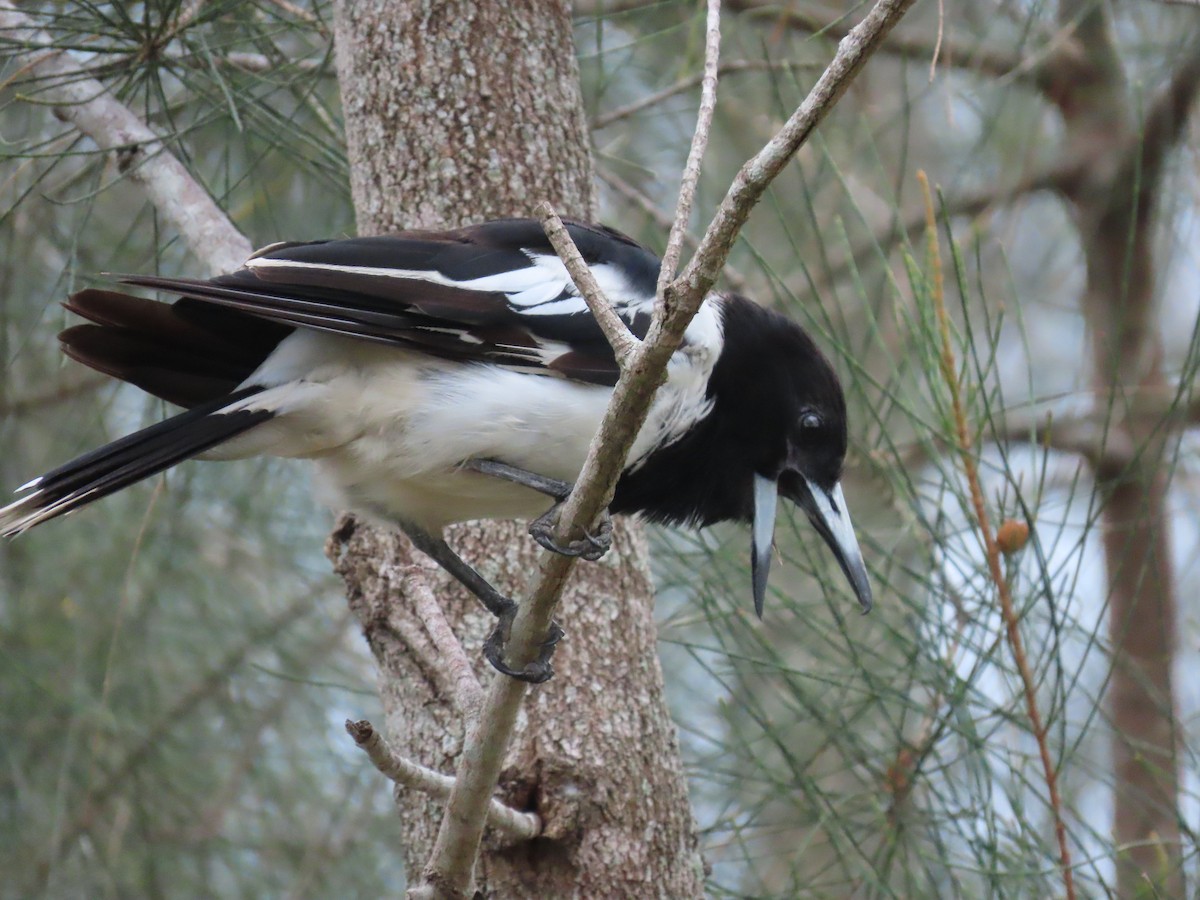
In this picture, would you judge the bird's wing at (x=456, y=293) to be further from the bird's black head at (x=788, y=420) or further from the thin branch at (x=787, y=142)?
the thin branch at (x=787, y=142)

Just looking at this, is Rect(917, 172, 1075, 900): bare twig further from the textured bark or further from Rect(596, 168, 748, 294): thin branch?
Rect(596, 168, 748, 294): thin branch

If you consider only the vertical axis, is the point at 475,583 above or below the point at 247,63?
below

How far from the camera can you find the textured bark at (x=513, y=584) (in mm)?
1977

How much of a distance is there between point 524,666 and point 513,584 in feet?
1.86

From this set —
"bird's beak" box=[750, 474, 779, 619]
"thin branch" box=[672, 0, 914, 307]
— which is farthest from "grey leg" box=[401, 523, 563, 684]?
"thin branch" box=[672, 0, 914, 307]

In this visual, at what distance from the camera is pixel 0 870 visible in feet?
10.5

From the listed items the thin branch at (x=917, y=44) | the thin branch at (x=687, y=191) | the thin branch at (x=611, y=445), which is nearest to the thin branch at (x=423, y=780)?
the thin branch at (x=611, y=445)

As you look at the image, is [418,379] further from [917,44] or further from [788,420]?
[917,44]

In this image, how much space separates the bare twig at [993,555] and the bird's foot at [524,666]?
69cm

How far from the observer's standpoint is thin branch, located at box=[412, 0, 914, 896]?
1.20m

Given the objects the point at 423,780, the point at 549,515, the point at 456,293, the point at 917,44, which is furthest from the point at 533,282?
the point at 917,44

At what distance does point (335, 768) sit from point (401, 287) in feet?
6.80

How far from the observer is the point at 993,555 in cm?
214

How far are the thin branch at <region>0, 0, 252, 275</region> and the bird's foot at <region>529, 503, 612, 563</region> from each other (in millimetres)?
771
